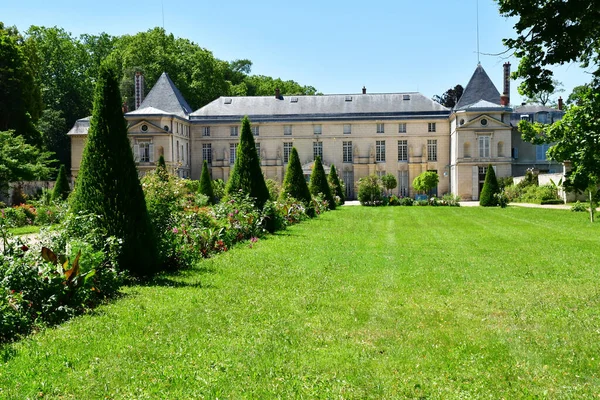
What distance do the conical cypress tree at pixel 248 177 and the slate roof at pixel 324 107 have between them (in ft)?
114

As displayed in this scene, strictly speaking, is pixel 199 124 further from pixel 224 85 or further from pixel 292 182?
pixel 292 182

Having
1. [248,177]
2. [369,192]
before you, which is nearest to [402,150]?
[369,192]

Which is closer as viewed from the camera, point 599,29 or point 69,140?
point 599,29

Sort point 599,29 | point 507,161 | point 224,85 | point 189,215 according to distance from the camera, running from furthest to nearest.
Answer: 1. point 224,85
2. point 507,161
3. point 189,215
4. point 599,29

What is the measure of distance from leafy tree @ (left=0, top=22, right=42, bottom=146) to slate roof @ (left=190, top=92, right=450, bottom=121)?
16.2 m

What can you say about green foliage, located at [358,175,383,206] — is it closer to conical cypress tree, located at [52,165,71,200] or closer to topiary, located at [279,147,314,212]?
topiary, located at [279,147,314,212]

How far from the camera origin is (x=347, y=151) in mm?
51094

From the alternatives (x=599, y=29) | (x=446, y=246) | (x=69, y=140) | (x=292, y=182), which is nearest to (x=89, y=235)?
(x=599, y=29)

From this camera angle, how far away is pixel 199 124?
1992 inches

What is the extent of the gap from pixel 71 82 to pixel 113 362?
51.4 metres

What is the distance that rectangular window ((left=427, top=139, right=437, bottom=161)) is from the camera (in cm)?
4981

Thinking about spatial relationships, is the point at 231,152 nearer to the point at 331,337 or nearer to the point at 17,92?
the point at 17,92

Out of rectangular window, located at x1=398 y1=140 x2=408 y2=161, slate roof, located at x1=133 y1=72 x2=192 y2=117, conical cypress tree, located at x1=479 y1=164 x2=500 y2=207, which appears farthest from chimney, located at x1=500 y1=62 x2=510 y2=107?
slate roof, located at x1=133 y1=72 x2=192 y2=117

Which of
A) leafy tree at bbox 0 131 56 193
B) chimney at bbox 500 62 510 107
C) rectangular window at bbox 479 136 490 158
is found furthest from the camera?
chimney at bbox 500 62 510 107
